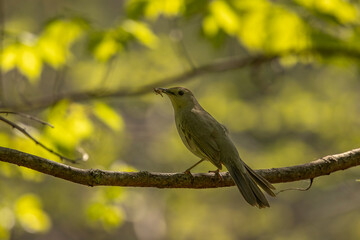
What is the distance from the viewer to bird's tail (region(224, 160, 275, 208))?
3.37 metres

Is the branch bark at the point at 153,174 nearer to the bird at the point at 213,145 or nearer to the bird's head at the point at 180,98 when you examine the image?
the bird at the point at 213,145

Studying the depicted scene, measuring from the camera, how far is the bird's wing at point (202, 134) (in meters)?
3.86

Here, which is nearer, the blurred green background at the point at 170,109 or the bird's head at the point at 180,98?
the bird's head at the point at 180,98

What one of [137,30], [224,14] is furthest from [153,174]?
[137,30]

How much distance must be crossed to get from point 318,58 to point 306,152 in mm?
5115

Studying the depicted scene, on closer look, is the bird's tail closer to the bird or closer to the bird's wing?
the bird

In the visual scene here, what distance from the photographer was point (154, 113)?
1331 centimetres

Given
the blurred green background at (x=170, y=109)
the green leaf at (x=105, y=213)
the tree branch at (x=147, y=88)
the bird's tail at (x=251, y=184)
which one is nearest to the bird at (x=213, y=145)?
the bird's tail at (x=251, y=184)

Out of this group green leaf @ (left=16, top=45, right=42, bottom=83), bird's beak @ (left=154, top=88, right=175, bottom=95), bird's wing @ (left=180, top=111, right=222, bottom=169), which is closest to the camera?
bird's wing @ (left=180, top=111, right=222, bottom=169)

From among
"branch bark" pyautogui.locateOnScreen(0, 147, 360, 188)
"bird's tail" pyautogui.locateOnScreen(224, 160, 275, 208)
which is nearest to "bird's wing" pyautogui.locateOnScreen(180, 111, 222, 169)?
"bird's tail" pyautogui.locateOnScreen(224, 160, 275, 208)

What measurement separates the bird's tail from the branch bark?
2.2 inches

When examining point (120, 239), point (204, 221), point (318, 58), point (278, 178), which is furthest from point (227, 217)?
point (278, 178)

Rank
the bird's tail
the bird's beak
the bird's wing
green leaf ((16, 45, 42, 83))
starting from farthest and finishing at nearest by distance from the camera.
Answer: green leaf ((16, 45, 42, 83)), the bird's beak, the bird's wing, the bird's tail

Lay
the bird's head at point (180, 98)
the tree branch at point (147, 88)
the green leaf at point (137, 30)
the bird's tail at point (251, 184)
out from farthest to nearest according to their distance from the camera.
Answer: the tree branch at point (147, 88), the green leaf at point (137, 30), the bird's head at point (180, 98), the bird's tail at point (251, 184)
